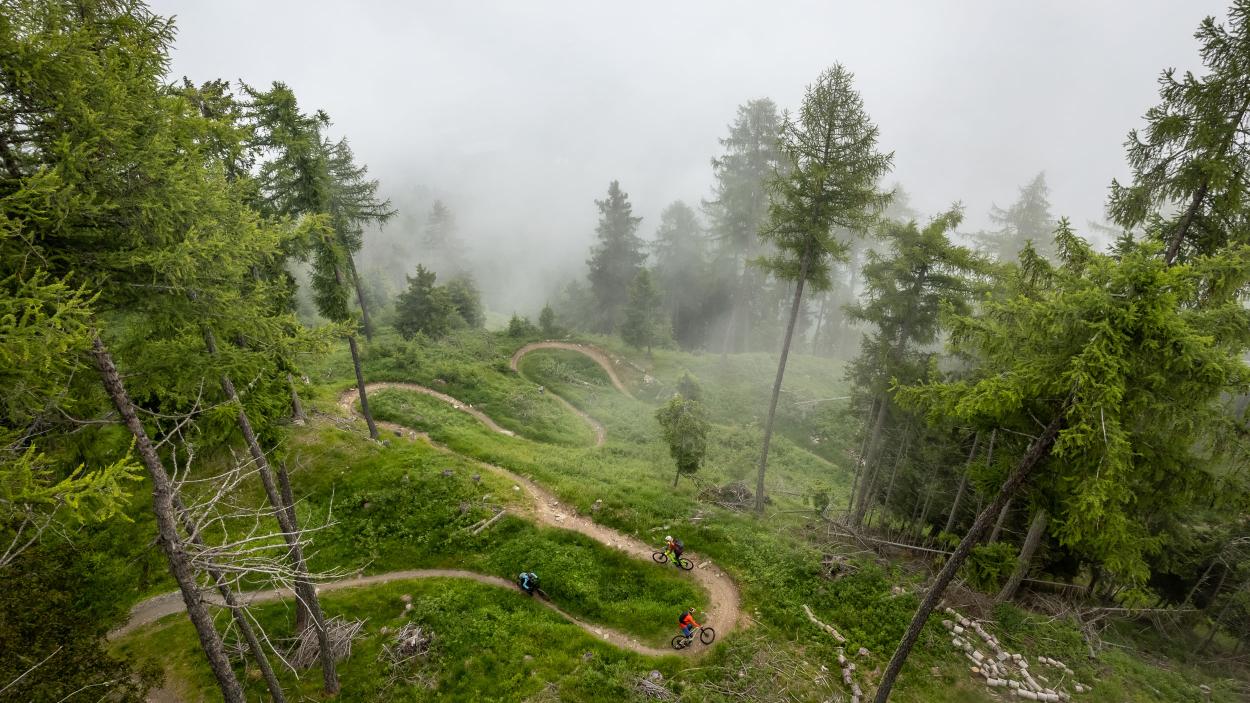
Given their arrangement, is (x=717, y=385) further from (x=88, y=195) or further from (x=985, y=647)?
(x=88, y=195)

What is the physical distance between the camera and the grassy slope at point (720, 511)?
1340 cm

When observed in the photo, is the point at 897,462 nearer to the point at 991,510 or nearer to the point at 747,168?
the point at 991,510

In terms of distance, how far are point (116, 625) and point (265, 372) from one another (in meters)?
12.5

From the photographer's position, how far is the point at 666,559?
17438mm

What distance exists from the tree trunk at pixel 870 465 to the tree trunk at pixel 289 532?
19668 mm

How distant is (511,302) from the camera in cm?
9038

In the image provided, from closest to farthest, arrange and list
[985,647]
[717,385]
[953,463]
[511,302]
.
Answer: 1. [985,647]
2. [953,463]
3. [717,385]
4. [511,302]

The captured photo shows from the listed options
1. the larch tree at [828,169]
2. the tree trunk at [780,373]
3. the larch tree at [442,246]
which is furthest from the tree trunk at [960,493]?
the larch tree at [442,246]

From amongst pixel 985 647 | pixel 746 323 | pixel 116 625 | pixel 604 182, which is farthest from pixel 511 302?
pixel 985 647

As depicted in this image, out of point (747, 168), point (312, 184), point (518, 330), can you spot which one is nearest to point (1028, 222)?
point (747, 168)

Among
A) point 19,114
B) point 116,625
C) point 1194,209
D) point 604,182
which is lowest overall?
point 116,625

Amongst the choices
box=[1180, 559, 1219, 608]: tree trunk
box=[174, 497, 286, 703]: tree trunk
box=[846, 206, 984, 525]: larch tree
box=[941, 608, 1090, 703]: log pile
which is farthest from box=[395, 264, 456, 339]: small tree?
box=[1180, 559, 1219, 608]: tree trunk

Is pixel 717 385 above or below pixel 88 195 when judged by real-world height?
below

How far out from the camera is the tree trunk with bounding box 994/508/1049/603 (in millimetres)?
14234
